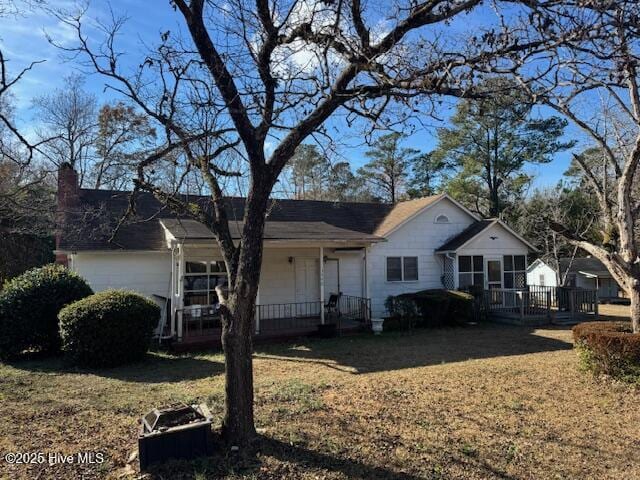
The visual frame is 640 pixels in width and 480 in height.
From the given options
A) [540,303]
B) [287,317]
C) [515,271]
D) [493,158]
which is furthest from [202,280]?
[493,158]

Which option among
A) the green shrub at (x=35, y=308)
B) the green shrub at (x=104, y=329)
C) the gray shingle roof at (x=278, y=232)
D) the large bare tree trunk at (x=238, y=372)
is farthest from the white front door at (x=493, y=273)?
A: the large bare tree trunk at (x=238, y=372)

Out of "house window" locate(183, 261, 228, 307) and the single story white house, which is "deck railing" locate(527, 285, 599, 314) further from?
"house window" locate(183, 261, 228, 307)

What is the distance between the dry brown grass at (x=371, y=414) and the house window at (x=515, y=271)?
29.1ft

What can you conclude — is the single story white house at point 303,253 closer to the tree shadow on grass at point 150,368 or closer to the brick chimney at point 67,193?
the brick chimney at point 67,193

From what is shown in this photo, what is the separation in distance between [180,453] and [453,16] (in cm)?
519

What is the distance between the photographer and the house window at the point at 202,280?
47.2ft

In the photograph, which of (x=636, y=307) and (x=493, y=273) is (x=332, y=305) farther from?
(x=636, y=307)

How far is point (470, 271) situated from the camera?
61.6 feet

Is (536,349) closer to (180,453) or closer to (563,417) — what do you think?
A: (563,417)

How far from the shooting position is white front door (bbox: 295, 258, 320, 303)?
16.5 metres

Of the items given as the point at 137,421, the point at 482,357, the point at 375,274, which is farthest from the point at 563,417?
the point at 375,274

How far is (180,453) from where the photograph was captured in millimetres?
4527

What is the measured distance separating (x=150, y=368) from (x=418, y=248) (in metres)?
11.7

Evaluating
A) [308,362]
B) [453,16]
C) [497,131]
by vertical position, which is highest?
[497,131]
